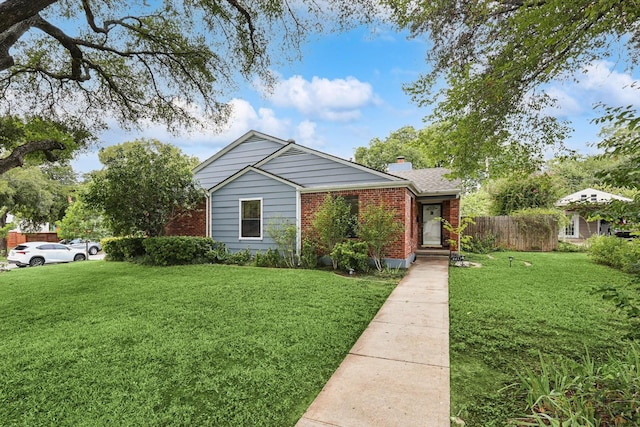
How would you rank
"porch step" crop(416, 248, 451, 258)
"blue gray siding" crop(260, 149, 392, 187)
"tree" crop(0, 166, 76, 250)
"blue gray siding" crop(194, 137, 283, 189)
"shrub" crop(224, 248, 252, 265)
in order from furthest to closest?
"tree" crop(0, 166, 76, 250), "blue gray siding" crop(194, 137, 283, 189), "porch step" crop(416, 248, 451, 258), "shrub" crop(224, 248, 252, 265), "blue gray siding" crop(260, 149, 392, 187)

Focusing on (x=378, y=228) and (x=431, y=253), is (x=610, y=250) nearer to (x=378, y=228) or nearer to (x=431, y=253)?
(x=431, y=253)

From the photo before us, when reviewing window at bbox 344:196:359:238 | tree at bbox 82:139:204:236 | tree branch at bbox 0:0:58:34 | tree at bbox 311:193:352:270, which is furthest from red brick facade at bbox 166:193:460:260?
tree branch at bbox 0:0:58:34

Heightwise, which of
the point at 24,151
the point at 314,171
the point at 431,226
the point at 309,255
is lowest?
the point at 309,255

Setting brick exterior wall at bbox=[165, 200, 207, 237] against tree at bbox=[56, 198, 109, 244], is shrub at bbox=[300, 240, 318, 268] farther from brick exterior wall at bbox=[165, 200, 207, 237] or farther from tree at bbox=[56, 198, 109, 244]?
tree at bbox=[56, 198, 109, 244]

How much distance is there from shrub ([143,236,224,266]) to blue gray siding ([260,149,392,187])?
143 inches

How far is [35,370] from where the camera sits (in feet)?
9.95

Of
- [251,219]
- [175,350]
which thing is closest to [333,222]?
[251,219]

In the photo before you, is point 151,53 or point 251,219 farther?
point 251,219

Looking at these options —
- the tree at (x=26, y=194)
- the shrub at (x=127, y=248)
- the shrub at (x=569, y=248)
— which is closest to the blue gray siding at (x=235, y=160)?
the shrub at (x=127, y=248)

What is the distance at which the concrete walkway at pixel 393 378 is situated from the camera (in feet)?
7.46

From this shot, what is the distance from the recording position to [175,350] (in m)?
3.46

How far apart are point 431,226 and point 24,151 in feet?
43.5

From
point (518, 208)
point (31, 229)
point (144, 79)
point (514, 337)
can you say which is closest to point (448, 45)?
point (514, 337)

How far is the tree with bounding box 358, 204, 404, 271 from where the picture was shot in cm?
834
